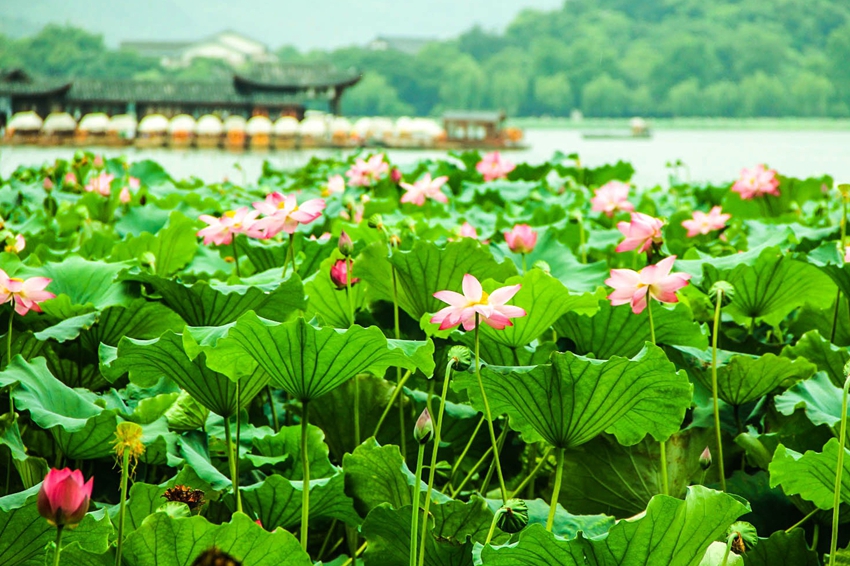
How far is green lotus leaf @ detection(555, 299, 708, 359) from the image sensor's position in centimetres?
106

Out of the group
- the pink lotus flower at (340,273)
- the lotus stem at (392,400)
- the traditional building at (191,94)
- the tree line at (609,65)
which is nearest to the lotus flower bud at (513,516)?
the lotus stem at (392,400)

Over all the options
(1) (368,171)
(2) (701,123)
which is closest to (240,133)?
(1) (368,171)

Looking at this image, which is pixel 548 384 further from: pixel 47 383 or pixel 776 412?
pixel 47 383

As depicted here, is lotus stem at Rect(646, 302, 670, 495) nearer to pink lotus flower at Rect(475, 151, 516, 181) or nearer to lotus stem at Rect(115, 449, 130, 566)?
lotus stem at Rect(115, 449, 130, 566)

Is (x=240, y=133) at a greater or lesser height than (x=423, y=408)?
lesser

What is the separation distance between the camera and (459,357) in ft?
2.61

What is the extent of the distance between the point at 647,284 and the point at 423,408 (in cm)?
33

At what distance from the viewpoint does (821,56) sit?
36.1m

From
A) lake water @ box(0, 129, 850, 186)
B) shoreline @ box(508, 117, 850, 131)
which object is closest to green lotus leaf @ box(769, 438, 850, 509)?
lake water @ box(0, 129, 850, 186)

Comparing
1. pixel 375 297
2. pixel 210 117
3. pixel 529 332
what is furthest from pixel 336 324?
pixel 210 117

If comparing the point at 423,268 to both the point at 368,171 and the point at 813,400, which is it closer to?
the point at 813,400

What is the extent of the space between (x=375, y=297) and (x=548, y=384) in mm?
438

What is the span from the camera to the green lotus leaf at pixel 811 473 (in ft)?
2.53

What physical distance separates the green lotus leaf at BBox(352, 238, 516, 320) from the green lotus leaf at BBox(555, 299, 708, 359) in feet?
0.44
